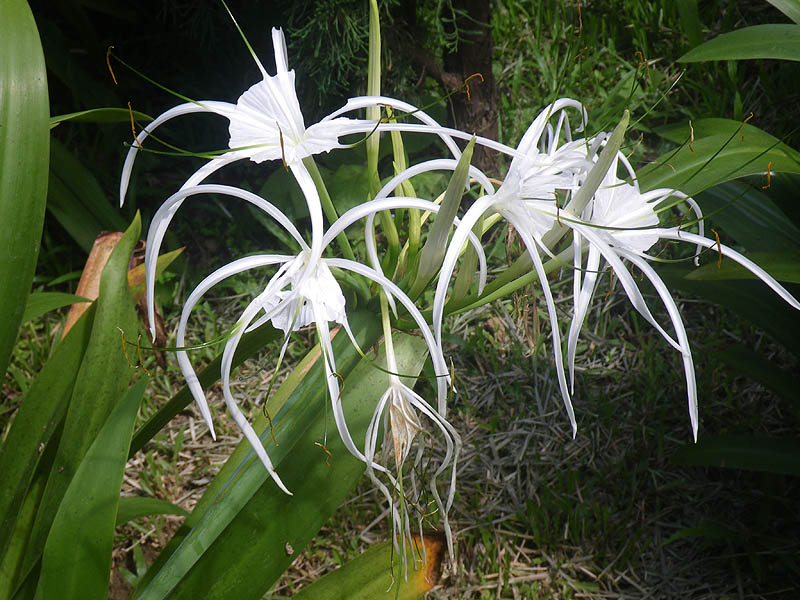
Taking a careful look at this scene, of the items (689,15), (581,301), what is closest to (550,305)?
(581,301)

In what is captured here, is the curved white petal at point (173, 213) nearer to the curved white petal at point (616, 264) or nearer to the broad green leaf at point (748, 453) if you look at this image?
the curved white petal at point (616, 264)

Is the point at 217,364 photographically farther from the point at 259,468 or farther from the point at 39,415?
the point at 39,415

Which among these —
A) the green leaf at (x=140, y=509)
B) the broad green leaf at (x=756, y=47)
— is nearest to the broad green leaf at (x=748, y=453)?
the broad green leaf at (x=756, y=47)

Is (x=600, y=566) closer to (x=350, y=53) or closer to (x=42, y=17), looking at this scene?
(x=350, y=53)

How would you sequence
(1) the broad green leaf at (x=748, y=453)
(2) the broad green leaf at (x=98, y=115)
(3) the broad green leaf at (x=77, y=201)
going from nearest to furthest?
(2) the broad green leaf at (x=98, y=115)
(1) the broad green leaf at (x=748, y=453)
(3) the broad green leaf at (x=77, y=201)

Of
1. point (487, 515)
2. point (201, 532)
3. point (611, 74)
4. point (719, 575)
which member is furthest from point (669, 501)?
point (611, 74)
